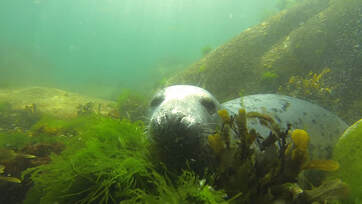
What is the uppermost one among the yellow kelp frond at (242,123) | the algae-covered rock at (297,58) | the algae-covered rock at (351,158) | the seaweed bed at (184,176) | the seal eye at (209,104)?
the algae-covered rock at (297,58)

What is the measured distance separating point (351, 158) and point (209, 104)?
1922mm

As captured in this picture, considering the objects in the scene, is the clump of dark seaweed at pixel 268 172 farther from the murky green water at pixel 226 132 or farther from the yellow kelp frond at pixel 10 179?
the yellow kelp frond at pixel 10 179

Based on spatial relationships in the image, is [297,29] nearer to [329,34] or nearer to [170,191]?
[329,34]

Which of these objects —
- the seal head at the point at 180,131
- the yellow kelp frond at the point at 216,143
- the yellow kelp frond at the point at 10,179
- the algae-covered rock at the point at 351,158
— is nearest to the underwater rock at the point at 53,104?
the yellow kelp frond at the point at 10,179

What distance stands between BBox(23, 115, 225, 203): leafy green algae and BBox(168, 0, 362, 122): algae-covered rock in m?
4.62

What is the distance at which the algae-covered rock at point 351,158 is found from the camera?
2.30 m

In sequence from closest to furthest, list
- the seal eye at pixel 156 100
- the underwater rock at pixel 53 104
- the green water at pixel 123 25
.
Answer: the seal eye at pixel 156 100 < the underwater rock at pixel 53 104 < the green water at pixel 123 25

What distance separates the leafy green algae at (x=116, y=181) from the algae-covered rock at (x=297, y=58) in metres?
4.62

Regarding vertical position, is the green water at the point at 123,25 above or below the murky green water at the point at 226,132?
above

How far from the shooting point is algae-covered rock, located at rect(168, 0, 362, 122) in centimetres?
522

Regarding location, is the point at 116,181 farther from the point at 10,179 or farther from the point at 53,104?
the point at 53,104

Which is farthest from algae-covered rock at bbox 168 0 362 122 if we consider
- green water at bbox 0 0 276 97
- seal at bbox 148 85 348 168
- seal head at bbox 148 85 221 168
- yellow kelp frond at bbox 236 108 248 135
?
green water at bbox 0 0 276 97

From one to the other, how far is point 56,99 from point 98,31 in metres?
167

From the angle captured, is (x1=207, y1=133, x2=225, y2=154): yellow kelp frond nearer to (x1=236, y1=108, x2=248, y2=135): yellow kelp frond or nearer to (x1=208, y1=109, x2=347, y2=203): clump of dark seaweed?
(x1=208, y1=109, x2=347, y2=203): clump of dark seaweed
